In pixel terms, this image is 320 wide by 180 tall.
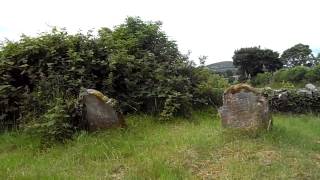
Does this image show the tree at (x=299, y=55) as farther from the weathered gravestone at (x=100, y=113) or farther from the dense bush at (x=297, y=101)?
the weathered gravestone at (x=100, y=113)

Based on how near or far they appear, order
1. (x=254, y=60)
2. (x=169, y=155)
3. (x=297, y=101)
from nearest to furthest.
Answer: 1. (x=169, y=155)
2. (x=297, y=101)
3. (x=254, y=60)

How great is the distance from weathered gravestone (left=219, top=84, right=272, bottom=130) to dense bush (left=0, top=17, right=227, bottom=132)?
5.95 feet

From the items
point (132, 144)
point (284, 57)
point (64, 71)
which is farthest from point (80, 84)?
point (284, 57)

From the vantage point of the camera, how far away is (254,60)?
48.1m

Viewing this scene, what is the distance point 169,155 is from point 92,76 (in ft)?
12.6

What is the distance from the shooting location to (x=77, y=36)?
34.3 feet

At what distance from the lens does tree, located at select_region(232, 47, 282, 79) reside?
156 feet

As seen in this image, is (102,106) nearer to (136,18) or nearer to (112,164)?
(112,164)

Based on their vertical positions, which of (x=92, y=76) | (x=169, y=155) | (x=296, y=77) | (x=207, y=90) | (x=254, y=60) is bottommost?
(x=169, y=155)

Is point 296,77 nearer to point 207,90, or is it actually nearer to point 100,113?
point 207,90

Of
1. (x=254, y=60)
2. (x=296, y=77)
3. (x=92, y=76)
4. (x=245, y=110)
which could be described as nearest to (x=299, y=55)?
(x=254, y=60)

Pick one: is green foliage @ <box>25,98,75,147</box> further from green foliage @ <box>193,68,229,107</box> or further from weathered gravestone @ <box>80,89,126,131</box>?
green foliage @ <box>193,68,229,107</box>

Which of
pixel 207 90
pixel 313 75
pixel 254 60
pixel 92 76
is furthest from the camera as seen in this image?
pixel 254 60

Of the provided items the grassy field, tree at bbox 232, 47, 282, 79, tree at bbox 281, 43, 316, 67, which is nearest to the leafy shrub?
tree at bbox 232, 47, 282, 79
